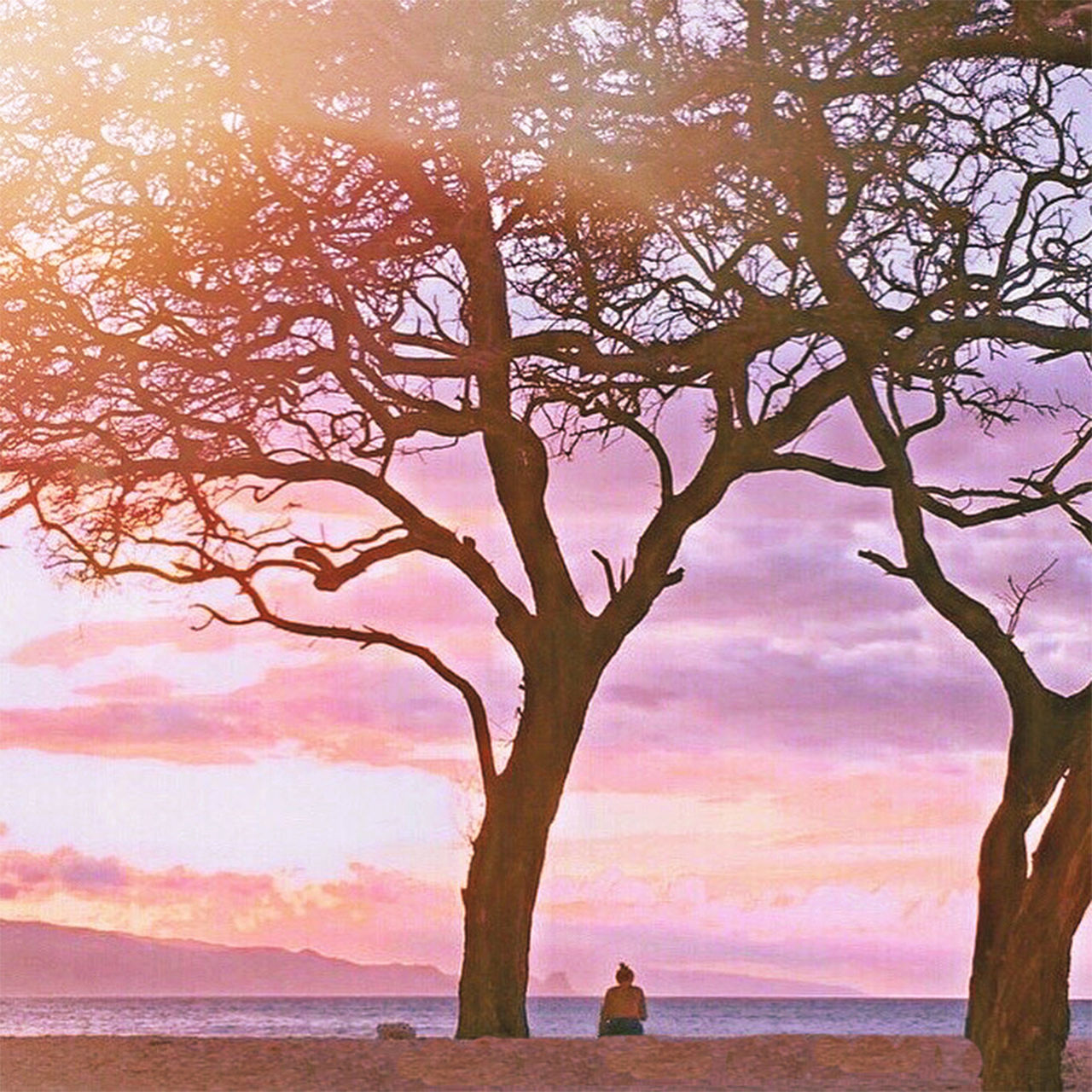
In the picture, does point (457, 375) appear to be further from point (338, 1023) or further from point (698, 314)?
point (338, 1023)

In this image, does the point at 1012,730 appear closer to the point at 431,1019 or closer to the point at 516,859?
the point at 516,859

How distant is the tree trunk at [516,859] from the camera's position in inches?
567

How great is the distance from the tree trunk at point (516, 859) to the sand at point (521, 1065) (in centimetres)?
135

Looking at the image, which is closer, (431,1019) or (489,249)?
(489,249)

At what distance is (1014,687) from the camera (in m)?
12.8

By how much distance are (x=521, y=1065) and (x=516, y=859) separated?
2.21 meters

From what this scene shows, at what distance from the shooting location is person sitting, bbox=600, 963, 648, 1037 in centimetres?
1584

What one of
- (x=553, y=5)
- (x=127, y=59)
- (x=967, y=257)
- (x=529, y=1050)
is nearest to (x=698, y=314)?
(x=967, y=257)

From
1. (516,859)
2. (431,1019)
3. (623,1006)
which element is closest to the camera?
(516,859)

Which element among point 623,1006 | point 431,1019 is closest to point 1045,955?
point 623,1006

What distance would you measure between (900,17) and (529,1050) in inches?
258

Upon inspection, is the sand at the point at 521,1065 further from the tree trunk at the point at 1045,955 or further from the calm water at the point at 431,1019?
the calm water at the point at 431,1019

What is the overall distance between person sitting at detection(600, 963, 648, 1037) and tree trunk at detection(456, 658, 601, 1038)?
1.43m

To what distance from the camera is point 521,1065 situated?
1241 cm
